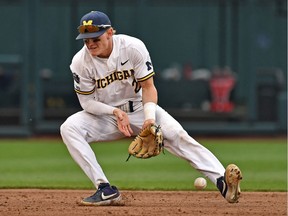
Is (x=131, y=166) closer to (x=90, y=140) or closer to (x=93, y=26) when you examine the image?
(x=90, y=140)

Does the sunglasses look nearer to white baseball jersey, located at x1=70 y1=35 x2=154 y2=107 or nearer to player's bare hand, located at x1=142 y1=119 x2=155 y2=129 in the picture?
white baseball jersey, located at x1=70 y1=35 x2=154 y2=107

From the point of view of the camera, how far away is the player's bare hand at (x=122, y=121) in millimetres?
7656

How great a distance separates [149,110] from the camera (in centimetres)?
766

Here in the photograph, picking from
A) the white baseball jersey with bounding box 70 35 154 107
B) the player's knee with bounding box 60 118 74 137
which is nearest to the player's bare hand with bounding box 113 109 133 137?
the white baseball jersey with bounding box 70 35 154 107

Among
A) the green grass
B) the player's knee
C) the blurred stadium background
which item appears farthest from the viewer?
the blurred stadium background

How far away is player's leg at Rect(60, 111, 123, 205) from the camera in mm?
7789

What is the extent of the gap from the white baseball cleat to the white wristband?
0.76m

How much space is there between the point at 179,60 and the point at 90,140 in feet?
46.3

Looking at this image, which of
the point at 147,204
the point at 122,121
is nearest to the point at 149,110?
the point at 122,121

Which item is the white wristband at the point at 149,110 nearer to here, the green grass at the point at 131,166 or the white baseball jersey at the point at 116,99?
the white baseball jersey at the point at 116,99

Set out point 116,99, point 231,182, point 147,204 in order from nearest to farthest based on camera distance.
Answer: point 231,182 → point 116,99 → point 147,204

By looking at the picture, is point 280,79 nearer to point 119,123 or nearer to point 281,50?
point 281,50

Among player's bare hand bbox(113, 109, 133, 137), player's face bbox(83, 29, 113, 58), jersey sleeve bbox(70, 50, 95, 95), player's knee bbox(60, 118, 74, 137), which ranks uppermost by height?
player's face bbox(83, 29, 113, 58)

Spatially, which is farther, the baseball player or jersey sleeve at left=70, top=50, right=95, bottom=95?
jersey sleeve at left=70, top=50, right=95, bottom=95
